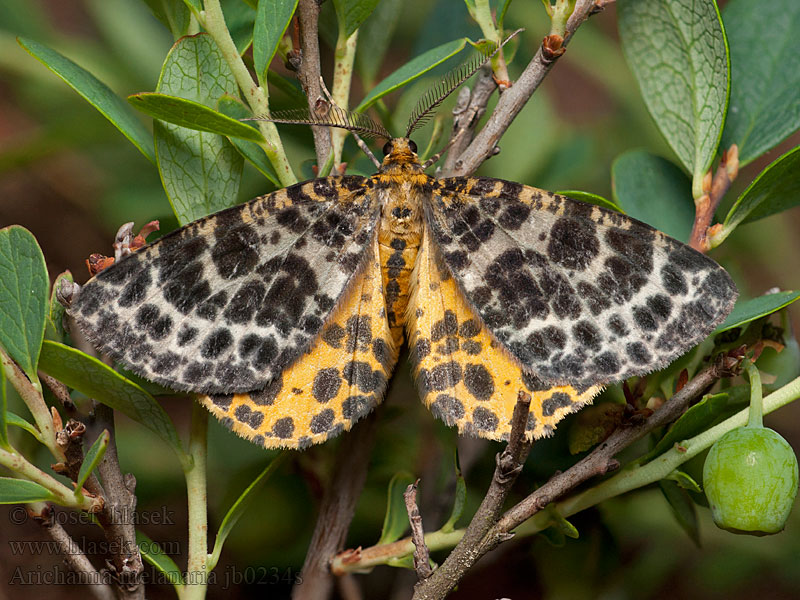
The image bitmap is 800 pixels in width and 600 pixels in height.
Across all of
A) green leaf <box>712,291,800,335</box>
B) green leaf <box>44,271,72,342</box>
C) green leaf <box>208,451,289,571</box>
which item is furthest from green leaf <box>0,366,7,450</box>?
green leaf <box>712,291,800,335</box>

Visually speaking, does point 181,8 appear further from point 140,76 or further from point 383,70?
point 383,70

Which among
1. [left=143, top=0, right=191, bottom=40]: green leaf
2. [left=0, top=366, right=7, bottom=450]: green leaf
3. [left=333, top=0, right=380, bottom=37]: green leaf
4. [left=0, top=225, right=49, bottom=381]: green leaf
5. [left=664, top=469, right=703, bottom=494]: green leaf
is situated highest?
[left=143, top=0, right=191, bottom=40]: green leaf

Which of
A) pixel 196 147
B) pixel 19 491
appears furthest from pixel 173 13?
pixel 19 491

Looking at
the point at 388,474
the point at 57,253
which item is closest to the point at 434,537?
the point at 388,474

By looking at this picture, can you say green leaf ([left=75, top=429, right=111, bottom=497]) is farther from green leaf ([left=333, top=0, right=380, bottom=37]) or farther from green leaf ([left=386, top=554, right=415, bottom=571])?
green leaf ([left=333, top=0, right=380, bottom=37])

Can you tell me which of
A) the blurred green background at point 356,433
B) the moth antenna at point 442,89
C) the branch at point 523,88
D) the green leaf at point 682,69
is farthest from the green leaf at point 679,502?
the moth antenna at point 442,89

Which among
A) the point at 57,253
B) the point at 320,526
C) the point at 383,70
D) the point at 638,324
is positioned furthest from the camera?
the point at 383,70

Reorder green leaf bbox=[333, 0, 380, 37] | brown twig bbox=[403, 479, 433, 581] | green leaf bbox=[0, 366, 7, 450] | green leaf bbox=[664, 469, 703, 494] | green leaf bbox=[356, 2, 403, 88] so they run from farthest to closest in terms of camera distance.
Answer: green leaf bbox=[356, 2, 403, 88] < green leaf bbox=[333, 0, 380, 37] < green leaf bbox=[664, 469, 703, 494] < brown twig bbox=[403, 479, 433, 581] < green leaf bbox=[0, 366, 7, 450]

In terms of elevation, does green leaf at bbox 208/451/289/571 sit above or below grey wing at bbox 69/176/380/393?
below
